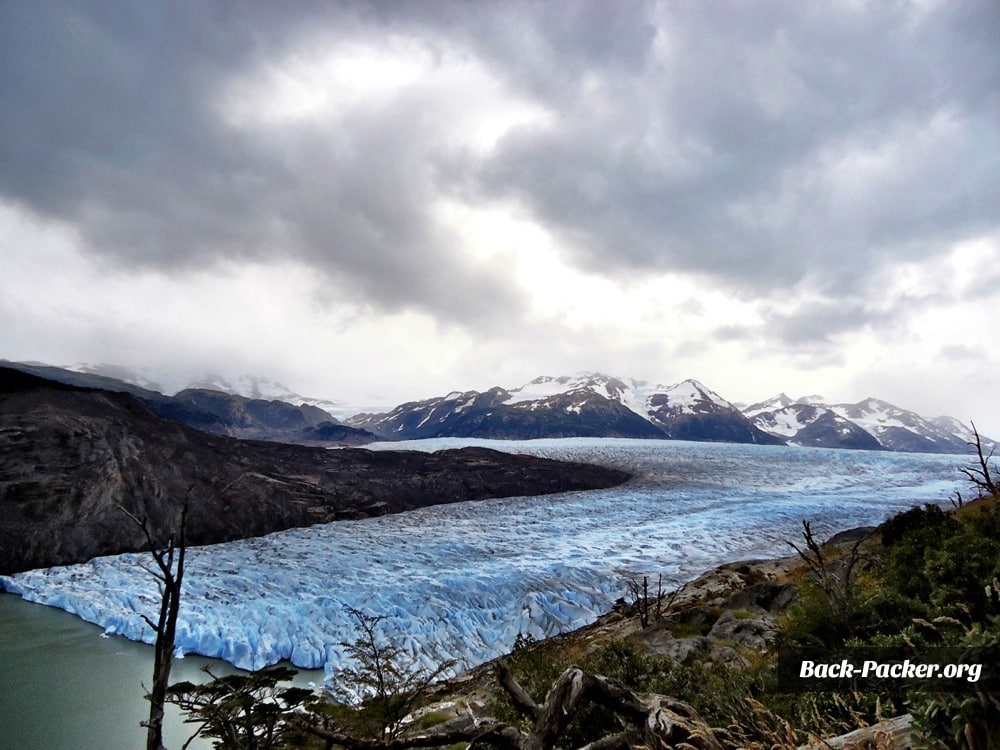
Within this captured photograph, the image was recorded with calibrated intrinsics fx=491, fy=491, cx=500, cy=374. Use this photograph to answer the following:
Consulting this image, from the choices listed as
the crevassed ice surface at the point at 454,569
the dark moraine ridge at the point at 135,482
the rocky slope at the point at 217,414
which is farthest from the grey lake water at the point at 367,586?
the rocky slope at the point at 217,414

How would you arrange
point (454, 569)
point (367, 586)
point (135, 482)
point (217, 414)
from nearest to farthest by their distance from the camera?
point (367, 586)
point (454, 569)
point (135, 482)
point (217, 414)

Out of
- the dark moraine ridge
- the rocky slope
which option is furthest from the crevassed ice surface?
the rocky slope

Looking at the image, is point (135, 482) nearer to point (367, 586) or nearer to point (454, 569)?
point (367, 586)

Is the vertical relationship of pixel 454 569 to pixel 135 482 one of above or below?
below

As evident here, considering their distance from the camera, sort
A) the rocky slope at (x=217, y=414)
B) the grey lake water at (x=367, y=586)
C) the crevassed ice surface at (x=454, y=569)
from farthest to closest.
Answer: the rocky slope at (x=217, y=414)
the crevassed ice surface at (x=454, y=569)
the grey lake water at (x=367, y=586)

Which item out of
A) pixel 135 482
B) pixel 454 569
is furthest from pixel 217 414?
pixel 454 569

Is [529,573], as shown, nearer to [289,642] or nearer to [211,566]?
[289,642]

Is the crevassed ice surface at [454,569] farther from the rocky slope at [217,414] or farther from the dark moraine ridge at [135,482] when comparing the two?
the rocky slope at [217,414]
